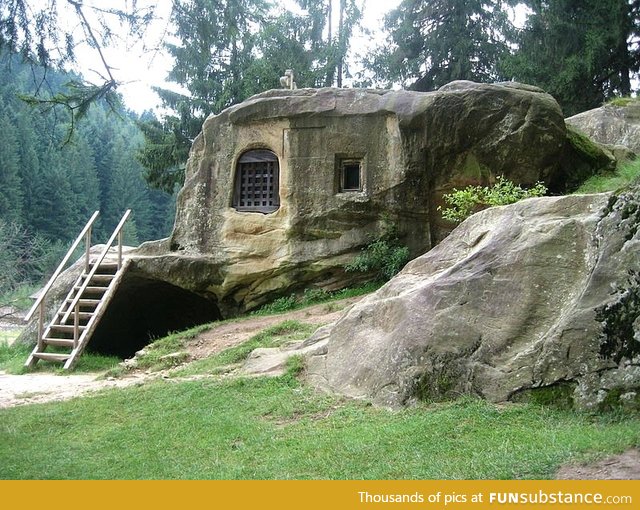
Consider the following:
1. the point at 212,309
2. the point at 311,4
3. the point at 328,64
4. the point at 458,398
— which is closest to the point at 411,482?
the point at 458,398

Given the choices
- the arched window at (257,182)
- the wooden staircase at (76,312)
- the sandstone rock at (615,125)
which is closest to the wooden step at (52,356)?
the wooden staircase at (76,312)

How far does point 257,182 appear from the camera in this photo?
15.6m

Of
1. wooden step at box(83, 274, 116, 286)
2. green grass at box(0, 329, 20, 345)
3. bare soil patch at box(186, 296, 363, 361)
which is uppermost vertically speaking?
wooden step at box(83, 274, 116, 286)

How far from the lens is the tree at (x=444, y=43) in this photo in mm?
25656

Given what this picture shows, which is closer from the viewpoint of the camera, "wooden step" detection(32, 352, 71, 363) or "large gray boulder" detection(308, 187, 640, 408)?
"large gray boulder" detection(308, 187, 640, 408)

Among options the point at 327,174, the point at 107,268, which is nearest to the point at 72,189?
the point at 107,268

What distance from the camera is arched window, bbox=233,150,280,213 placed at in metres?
15.4

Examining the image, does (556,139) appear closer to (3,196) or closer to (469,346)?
(469,346)

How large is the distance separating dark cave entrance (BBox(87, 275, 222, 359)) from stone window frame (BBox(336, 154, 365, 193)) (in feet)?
15.3

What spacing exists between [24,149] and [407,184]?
137 feet

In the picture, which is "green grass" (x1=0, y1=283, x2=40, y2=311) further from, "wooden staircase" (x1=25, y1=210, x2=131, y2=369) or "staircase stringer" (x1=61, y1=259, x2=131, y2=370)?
"staircase stringer" (x1=61, y1=259, x2=131, y2=370)

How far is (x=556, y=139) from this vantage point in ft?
45.3

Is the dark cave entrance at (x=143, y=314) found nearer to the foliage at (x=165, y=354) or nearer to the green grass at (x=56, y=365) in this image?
the green grass at (x=56, y=365)

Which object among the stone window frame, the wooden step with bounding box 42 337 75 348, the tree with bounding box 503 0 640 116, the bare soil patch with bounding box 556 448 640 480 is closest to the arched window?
the stone window frame
